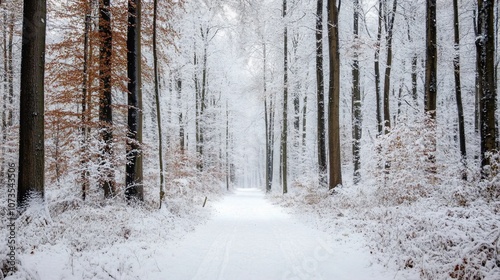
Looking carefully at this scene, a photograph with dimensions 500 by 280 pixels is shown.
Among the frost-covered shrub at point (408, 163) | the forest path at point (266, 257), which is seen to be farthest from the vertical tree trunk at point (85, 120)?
the frost-covered shrub at point (408, 163)

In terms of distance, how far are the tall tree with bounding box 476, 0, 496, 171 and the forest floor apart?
4.84 m

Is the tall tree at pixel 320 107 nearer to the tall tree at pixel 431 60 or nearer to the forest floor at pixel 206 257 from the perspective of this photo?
the tall tree at pixel 431 60

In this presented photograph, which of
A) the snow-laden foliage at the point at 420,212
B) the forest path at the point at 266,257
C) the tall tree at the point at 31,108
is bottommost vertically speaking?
the forest path at the point at 266,257

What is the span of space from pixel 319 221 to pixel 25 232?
25.9 ft

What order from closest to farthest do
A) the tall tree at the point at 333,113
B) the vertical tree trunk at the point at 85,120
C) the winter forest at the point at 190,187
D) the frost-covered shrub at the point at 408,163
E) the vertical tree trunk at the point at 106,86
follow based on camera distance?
1. the winter forest at the point at 190,187
2. the frost-covered shrub at the point at 408,163
3. the vertical tree trunk at the point at 85,120
4. the vertical tree trunk at the point at 106,86
5. the tall tree at the point at 333,113

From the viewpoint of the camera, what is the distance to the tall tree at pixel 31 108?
20.7 feet

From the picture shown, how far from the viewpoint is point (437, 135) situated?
9.43 meters

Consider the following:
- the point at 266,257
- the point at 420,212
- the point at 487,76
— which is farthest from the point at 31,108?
the point at 487,76

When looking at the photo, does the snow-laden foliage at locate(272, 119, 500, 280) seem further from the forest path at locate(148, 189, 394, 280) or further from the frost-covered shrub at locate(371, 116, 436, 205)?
the forest path at locate(148, 189, 394, 280)

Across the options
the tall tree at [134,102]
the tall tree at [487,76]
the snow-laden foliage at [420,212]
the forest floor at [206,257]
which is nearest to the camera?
the snow-laden foliage at [420,212]

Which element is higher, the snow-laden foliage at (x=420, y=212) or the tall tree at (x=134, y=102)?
the tall tree at (x=134, y=102)

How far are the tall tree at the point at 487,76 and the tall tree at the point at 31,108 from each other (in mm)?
11405

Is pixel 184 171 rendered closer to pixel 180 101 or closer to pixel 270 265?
pixel 180 101

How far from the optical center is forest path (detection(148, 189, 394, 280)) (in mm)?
5015
